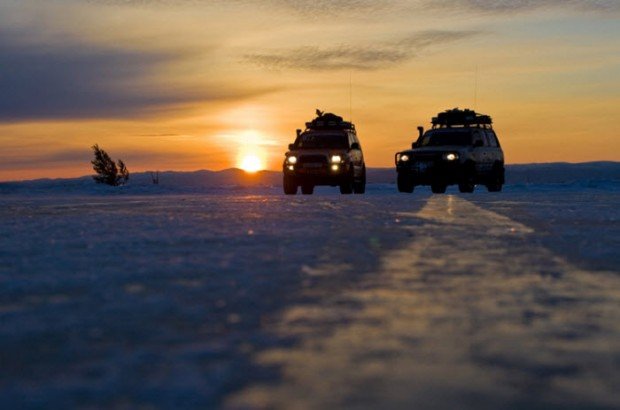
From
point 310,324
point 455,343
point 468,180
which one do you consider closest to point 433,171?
point 468,180

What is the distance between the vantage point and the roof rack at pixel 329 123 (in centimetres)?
2409

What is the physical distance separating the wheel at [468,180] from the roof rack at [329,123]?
400 centimetres

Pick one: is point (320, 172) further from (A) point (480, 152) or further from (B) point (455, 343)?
(B) point (455, 343)

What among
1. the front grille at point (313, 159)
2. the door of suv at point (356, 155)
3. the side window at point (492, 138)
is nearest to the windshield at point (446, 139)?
the side window at point (492, 138)

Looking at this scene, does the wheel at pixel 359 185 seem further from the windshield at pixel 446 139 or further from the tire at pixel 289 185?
the windshield at pixel 446 139

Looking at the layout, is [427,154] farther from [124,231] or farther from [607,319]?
[607,319]

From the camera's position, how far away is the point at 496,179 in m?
24.5

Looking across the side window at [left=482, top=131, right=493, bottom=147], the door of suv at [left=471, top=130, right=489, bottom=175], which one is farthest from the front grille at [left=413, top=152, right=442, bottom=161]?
the side window at [left=482, top=131, right=493, bottom=147]

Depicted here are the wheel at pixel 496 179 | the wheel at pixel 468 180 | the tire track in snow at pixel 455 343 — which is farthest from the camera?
the wheel at pixel 496 179

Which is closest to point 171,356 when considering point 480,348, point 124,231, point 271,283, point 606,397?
point 480,348

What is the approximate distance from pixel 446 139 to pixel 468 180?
1.47m

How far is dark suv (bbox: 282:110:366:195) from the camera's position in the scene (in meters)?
22.5

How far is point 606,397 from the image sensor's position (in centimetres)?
216

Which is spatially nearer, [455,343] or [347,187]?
[455,343]
